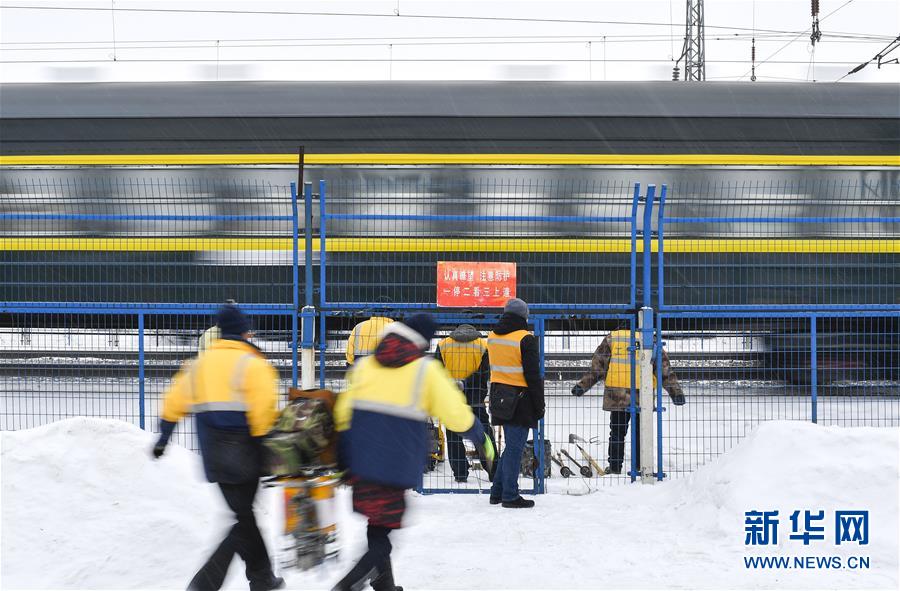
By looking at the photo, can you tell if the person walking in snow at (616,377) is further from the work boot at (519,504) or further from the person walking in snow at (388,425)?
the person walking in snow at (388,425)

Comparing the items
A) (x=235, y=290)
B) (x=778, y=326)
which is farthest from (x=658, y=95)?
(x=235, y=290)

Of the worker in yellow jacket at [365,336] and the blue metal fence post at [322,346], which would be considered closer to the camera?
the blue metal fence post at [322,346]

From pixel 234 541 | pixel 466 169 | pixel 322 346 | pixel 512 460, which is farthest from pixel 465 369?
pixel 466 169

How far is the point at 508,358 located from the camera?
5113 millimetres

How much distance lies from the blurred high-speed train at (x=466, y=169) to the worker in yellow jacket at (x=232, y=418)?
4.72 meters

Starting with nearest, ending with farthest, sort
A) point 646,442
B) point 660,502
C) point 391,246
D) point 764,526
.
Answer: point 764,526
point 660,502
point 646,442
point 391,246

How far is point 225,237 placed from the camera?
8148mm

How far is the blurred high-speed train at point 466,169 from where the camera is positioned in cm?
820

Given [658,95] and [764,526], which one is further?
[658,95]

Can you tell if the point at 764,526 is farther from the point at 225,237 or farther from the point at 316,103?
the point at 316,103

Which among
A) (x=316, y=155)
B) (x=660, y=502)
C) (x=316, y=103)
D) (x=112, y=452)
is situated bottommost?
(x=660, y=502)

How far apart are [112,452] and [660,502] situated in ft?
11.8

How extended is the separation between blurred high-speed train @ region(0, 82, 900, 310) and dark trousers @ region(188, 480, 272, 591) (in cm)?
485

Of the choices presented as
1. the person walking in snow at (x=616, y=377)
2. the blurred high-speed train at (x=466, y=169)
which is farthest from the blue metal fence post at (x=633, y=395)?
the blurred high-speed train at (x=466, y=169)
